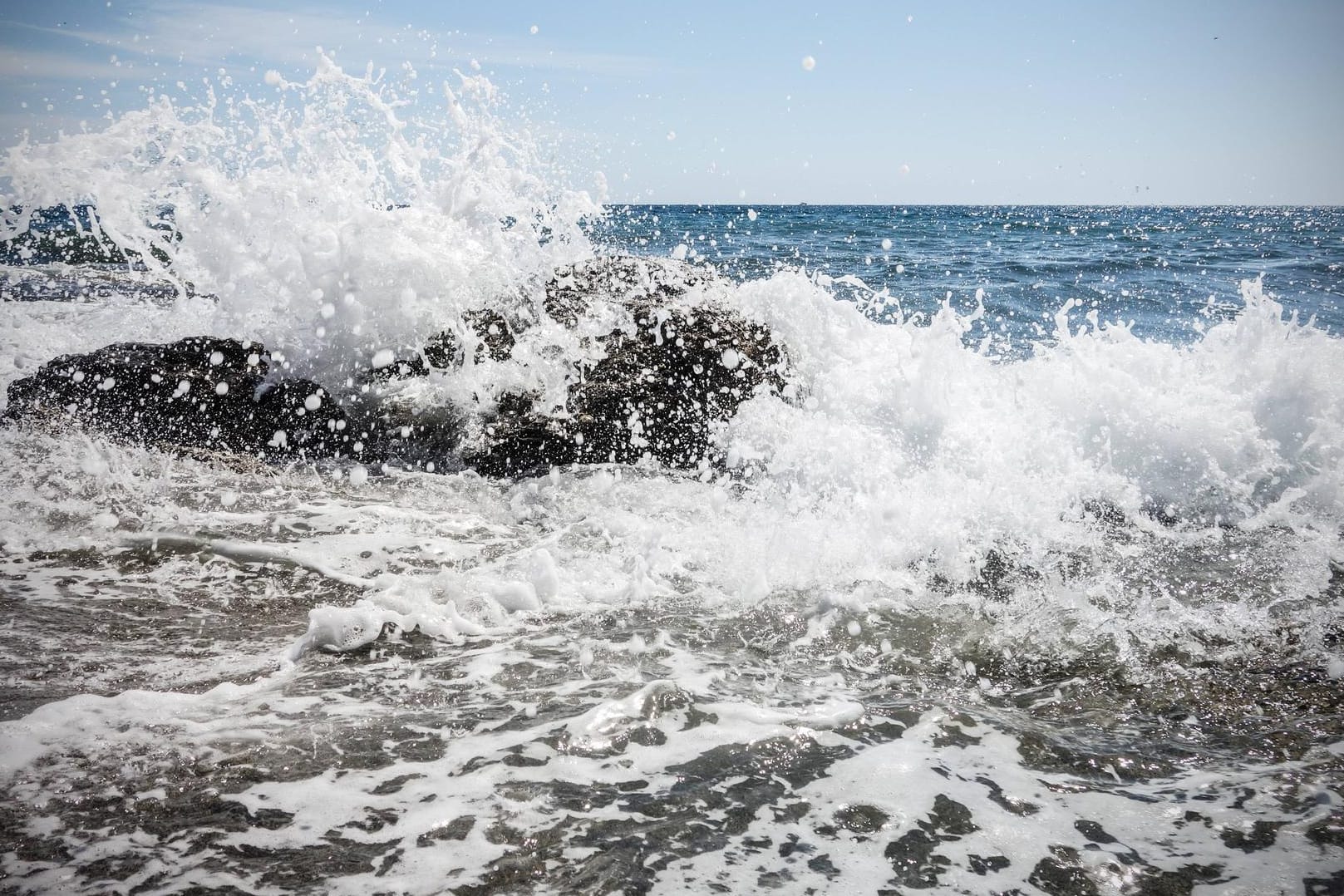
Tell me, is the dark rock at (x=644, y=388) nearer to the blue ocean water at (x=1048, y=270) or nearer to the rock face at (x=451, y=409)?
the rock face at (x=451, y=409)

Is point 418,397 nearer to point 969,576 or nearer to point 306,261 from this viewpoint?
point 306,261

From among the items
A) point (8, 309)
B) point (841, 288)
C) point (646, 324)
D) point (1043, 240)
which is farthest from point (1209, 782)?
point (1043, 240)

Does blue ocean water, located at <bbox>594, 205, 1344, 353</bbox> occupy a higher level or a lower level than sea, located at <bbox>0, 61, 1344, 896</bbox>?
higher

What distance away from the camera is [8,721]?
6.65 feet

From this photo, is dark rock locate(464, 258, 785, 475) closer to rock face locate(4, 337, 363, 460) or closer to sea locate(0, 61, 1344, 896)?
sea locate(0, 61, 1344, 896)

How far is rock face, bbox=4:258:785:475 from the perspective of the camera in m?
4.74

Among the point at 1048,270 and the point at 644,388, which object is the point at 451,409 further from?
the point at 1048,270

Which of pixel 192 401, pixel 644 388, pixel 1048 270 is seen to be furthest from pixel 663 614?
pixel 1048 270

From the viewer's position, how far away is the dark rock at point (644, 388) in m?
4.78

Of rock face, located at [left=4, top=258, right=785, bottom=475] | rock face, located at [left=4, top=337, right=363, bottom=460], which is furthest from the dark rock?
rock face, located at [left=4, top=337, right=363, bottom=460]

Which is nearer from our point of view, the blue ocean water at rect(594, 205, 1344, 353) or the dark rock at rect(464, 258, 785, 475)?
the dark rock at rect(464, 258, 785, 475)

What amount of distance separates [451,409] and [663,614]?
253 cm

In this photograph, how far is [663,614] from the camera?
3020 millimetres

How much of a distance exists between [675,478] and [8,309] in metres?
9.52
